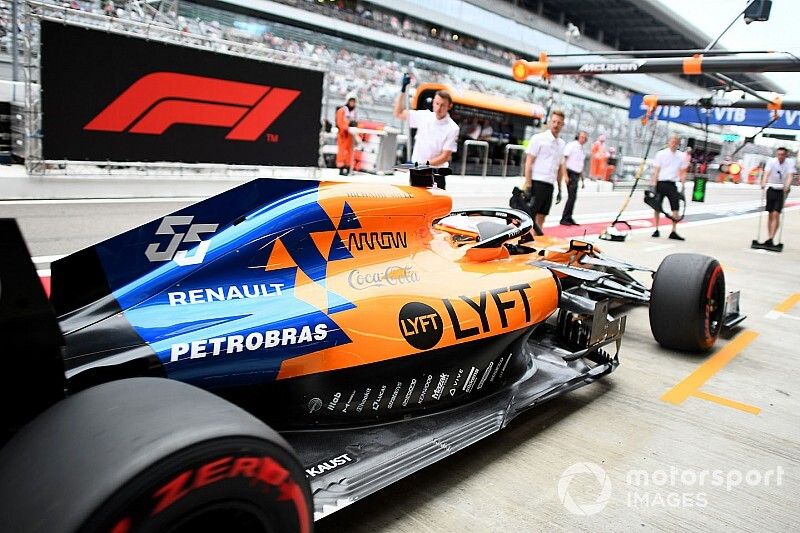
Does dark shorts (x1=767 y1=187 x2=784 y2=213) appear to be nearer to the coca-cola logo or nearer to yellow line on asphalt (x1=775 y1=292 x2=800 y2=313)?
yellow line on asphalt (x1=775 y1=292 x2=800 y2=313)

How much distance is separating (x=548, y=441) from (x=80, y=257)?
2.31m

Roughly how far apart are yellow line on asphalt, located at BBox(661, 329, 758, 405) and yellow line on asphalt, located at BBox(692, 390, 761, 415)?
0.04 meters

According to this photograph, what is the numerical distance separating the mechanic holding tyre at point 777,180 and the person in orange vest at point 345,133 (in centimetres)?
869

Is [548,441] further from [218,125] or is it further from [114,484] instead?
[218,125]

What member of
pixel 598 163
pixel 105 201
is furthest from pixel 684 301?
pixel 598 163

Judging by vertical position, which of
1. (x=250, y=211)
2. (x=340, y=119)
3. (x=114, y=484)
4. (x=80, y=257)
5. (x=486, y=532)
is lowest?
(x=486, y=532)

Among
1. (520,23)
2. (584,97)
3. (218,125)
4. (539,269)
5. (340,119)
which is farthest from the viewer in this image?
(584,97)

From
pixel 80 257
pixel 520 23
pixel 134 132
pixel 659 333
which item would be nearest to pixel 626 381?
pixel 659 333

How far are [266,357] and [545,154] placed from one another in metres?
6.57

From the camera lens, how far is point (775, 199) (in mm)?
11445

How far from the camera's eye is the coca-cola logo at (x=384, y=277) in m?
2.74

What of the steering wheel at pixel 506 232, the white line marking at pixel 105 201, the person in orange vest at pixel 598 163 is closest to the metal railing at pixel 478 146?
the person in orange vest at pixel 598 163

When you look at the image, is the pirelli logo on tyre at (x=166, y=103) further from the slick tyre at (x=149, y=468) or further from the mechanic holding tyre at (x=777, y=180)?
the slick tyre at (x=149, y=468)

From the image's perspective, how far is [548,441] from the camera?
3191mm
